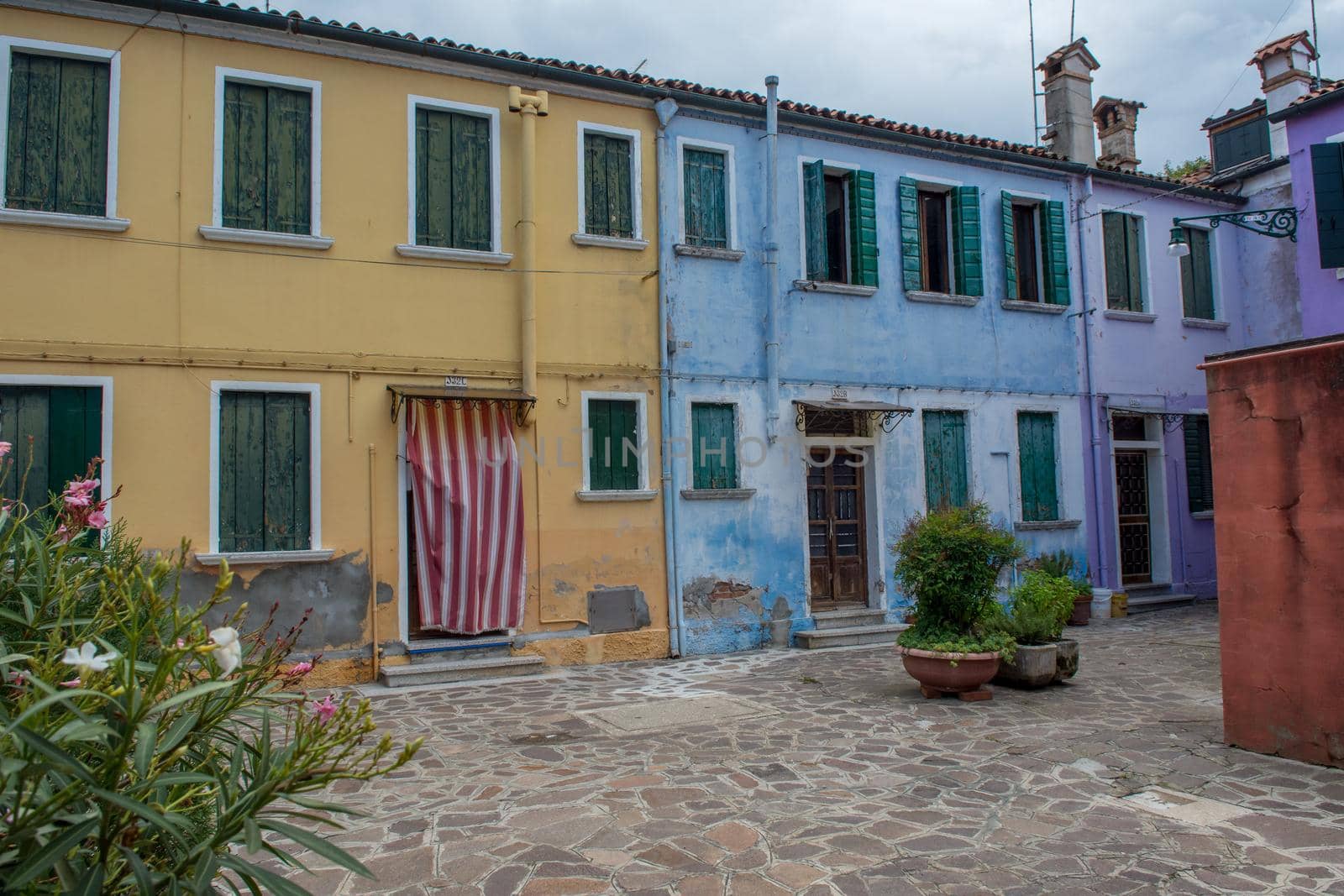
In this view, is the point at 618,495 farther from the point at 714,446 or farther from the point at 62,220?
the point at 62,220

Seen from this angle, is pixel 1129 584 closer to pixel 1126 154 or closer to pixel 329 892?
pixel 1126 154

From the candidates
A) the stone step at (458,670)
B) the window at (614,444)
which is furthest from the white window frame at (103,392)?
the window at (614,444)

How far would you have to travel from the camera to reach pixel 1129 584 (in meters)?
14.6

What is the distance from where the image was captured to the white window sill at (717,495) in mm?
11320

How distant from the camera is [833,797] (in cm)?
570

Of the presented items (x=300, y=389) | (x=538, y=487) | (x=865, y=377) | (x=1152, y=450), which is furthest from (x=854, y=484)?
(x=300, y=389)

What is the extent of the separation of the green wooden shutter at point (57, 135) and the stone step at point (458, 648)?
508 cm

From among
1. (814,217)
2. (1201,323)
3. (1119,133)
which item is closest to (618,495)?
(814,217)

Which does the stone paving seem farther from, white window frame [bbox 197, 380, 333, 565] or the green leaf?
the green leaf

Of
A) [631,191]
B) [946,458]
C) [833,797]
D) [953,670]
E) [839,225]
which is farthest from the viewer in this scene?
[946,458]

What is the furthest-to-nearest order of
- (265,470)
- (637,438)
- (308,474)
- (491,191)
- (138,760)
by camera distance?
(637,438)
(491,191)
(308,474)
(265,470)
(138,760)

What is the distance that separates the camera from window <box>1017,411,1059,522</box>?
13.6 m

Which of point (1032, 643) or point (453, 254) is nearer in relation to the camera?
point (1032, 643)

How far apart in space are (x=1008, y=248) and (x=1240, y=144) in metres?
5.80
